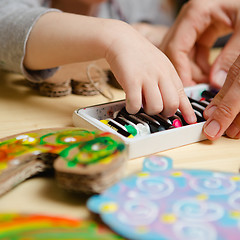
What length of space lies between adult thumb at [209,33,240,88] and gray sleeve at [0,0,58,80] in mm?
345

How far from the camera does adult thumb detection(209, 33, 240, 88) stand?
71 cm

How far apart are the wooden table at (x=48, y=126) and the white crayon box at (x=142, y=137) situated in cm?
1

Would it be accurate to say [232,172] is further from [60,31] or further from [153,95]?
[60,31]

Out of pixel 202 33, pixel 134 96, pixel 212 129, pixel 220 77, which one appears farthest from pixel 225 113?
pixel 202 33

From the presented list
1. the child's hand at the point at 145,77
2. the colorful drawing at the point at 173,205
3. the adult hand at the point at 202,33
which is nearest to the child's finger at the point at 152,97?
the child's hand at the point at 145,77

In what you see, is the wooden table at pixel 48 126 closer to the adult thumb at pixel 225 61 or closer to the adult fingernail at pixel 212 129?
the adult fingernail at pixel 212 129

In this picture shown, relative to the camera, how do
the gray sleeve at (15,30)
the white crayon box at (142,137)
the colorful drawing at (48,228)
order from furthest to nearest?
the gray sleeve at (15,30) → the white crayon box at (142,137) → the colorful drawing at (48,228)

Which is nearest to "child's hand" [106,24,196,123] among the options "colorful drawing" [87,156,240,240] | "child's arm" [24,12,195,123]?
"child's arm" [24,12,195,123]

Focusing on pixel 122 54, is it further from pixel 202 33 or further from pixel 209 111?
pixel 202 33

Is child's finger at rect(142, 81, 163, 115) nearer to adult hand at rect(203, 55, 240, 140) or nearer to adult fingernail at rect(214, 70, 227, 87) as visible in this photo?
adult hand at rect(203, 55, 240, 140)

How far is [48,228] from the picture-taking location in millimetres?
301

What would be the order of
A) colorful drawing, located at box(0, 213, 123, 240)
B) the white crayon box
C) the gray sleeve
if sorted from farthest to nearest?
the gray sleeve < the white crayon box < colorful drawing, located at box(0, 213, 123, 240)

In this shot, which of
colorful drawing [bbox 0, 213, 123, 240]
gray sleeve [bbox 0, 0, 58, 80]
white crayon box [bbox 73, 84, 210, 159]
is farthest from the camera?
gray sleeve [bbox 0, 0, 58, 80]

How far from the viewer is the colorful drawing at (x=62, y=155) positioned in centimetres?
34
